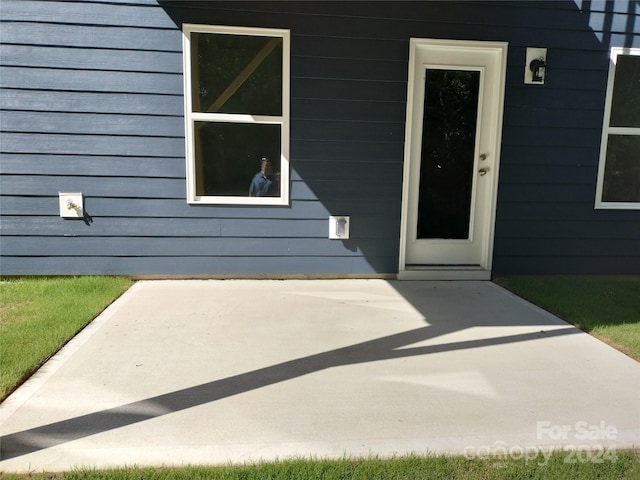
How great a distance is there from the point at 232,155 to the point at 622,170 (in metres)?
3.97

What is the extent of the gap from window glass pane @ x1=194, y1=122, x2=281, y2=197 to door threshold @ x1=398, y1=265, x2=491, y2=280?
1.51 metres

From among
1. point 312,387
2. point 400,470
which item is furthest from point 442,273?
point 400,470

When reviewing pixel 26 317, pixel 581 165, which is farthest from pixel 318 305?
pixel 581 165

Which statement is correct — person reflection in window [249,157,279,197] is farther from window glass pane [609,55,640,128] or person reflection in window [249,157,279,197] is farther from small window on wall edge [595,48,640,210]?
window glass pane [609,55,640,128]

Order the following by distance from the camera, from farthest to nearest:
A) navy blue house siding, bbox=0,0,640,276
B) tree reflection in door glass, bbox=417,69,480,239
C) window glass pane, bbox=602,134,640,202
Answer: window glass pane, bbox=602,134,640,202
tree reflection in door glass, bbox=417,69,480,239
navy blue house siding, bbox=0,0,640,276

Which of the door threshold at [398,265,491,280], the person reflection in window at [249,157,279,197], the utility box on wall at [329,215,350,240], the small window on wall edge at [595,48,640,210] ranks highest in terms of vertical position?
the small window on wall edge at [595,48,640,210]

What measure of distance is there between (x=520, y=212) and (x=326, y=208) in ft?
6.45

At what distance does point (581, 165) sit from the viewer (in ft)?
15.5

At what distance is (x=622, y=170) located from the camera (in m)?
4.84

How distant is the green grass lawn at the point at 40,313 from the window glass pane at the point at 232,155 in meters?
1.24

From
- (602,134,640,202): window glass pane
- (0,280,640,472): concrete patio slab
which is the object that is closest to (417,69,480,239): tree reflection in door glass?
(0,280,640,472): concrete patio slab

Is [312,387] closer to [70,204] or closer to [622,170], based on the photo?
[70,204]

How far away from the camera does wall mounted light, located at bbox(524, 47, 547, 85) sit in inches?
176

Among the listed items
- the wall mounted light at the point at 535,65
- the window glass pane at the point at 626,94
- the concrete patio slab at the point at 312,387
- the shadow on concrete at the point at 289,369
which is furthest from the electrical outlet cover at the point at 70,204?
the window glass pane at the point at 626,94
